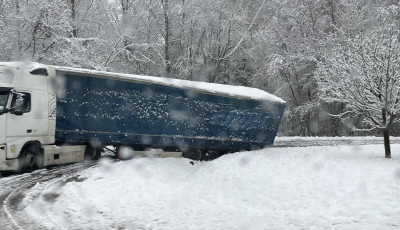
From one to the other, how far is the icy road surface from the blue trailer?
1748 millimetres

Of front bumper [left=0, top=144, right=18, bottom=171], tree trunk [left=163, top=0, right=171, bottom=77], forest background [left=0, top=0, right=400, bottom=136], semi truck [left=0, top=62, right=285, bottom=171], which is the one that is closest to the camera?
front bumper [left=0, top=144, right=18, bottom=171]

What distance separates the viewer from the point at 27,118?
11406 mm

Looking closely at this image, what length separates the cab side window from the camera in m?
10.9

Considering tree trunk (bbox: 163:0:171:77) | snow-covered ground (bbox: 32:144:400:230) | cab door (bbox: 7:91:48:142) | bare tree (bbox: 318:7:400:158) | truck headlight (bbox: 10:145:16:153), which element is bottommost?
snow-covered ground (bbox: 32:144:400:230)

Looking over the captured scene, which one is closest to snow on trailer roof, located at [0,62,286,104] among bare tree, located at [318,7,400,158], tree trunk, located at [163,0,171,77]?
bare tree, located at [318,7,400,158]

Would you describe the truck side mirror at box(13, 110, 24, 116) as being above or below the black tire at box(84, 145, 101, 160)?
above

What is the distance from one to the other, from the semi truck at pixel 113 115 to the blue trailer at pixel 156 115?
33 millimetres

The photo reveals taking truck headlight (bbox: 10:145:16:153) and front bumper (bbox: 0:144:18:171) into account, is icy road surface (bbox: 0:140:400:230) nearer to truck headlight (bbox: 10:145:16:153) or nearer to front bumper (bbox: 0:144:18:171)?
front bumper (bbox: 0:144:18:171)

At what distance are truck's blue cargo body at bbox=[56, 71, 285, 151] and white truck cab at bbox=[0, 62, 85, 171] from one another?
1.50 ft

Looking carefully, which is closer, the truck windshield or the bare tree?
the truck windshield

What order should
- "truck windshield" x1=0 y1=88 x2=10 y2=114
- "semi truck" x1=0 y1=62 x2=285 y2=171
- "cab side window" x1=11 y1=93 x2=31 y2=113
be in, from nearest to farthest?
"truck windshield" x1=0 y1=88 x2=10 y2=114
"cab side window" x1=11 y1=93 x2=31 y2=113
"semi truck" x1=0 y1=62 x2=285 y2=171

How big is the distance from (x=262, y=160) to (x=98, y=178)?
5.45m

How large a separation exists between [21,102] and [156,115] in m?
4.64

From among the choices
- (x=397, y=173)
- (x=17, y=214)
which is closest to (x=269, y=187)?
(x=397, y=173)
